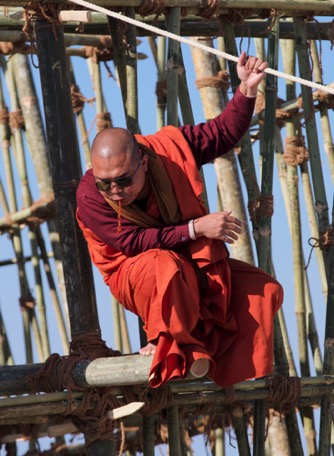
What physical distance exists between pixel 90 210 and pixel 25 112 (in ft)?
12.5

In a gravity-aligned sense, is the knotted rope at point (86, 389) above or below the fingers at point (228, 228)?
below

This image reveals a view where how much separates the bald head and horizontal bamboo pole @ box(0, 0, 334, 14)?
0.76m

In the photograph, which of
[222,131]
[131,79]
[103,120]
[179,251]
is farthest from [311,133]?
[103,120]

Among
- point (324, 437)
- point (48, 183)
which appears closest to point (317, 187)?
point (324, 437)

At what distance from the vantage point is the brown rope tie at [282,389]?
15.9 ft

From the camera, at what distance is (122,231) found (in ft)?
13.1

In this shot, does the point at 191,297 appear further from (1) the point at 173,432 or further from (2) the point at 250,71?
(1) the point at 173,432

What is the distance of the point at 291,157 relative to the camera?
625 centimetres

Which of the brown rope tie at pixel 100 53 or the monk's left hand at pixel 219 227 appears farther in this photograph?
the brown rope tie at pixel 100 53

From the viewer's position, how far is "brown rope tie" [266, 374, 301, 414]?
15.9 feet

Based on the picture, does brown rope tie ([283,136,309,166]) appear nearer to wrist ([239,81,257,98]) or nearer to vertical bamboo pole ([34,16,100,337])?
vertical bamboo pole ([34,16,100,337])

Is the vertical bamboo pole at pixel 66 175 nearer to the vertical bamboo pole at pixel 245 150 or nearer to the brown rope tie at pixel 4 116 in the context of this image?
the vertical bamboo pole at pixel 245 150

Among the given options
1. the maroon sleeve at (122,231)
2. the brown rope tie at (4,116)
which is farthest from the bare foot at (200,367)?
the brown rope tie at (4,116)

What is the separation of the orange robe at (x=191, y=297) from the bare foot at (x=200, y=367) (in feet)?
0.10
